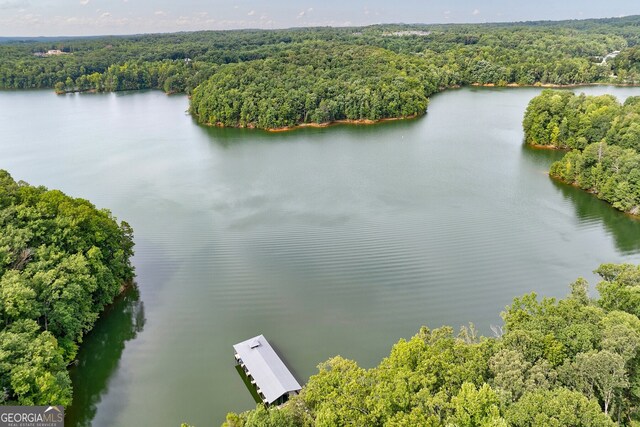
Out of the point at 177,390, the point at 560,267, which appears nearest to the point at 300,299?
the point at 177,390

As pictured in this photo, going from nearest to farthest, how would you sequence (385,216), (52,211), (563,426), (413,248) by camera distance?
(563,426), (52,211), (413,248), (385,216)

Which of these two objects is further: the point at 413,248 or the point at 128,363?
A: the point at 413,248

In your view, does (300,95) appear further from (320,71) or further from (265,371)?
(265,371)

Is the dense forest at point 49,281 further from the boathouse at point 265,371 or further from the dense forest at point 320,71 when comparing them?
the dense forest at point 320,71

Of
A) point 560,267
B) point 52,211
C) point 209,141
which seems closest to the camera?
point 52,211

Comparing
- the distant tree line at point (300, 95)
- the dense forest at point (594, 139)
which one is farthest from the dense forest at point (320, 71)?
the dense forest at point (594, 139)

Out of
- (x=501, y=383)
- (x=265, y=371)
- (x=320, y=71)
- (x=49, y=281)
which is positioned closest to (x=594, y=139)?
(x=501, y=383)

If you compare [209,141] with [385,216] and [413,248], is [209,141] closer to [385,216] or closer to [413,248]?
[385,216]
